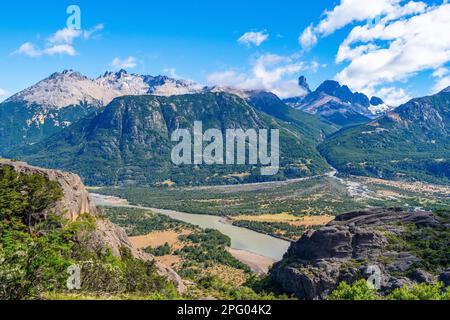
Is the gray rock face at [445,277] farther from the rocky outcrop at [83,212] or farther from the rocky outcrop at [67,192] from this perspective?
the rocky outcrop at [67,192]

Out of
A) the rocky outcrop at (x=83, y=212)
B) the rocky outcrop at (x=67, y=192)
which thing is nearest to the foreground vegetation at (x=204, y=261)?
the rocky outcrop at (x=83, y=212)

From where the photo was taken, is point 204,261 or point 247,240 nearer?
point 204,261

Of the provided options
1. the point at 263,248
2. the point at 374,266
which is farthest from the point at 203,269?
the point at 374,266

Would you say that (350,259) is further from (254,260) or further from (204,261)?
(254,260)

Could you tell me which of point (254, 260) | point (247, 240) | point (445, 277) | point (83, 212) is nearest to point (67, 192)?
point (83, 212)

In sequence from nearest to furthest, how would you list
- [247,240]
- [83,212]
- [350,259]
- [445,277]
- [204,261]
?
[445,277] → [350,259] → [83,212] → [204,261] → [247,240]

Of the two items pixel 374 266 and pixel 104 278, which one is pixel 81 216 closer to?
pixel 104 278

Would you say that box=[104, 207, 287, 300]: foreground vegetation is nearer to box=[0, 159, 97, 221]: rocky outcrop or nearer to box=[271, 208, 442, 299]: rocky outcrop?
box=[271, 208, 442, 299]: rocky outcrop
